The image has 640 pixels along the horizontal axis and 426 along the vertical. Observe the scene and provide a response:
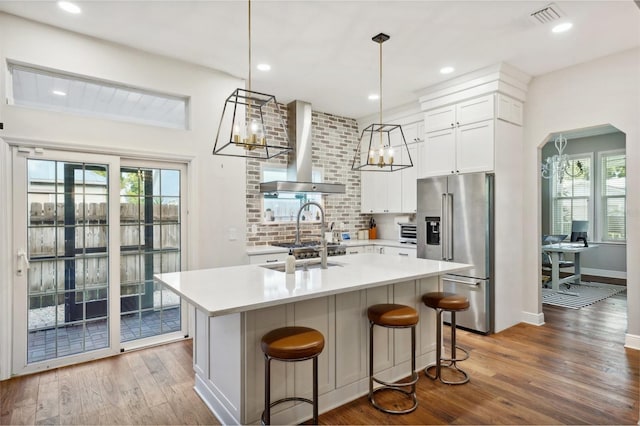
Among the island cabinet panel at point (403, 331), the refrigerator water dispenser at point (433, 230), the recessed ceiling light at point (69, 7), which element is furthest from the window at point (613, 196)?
the recessed ceiling light at point (69, 7)

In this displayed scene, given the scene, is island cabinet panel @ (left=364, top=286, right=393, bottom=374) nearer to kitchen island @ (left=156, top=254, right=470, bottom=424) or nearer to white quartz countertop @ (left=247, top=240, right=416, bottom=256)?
kitchen island @ (left=156, top=254, right=470, bottom=424)

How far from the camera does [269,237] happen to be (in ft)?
16.8

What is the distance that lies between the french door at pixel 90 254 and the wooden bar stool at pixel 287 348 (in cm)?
220

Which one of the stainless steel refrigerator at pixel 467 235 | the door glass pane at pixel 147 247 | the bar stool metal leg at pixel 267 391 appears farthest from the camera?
the stainless steel refrigerator at pixel 467 235

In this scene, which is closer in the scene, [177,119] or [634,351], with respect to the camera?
[634,351]

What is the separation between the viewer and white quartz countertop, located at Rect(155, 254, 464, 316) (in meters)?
1.87

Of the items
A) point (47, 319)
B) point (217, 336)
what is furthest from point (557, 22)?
point (47, 319)

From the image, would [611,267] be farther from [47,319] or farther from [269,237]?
[47,319]

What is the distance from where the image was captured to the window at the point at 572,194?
7473 millimetres

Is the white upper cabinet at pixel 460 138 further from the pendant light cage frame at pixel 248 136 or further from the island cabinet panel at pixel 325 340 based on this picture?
the island cabinet panel at pixel 325 340

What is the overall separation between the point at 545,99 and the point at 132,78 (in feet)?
15.4

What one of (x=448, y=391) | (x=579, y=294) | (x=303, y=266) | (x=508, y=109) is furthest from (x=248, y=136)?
(x=579, y=294)

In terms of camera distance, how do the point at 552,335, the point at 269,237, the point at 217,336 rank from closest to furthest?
the point at 217,336
the point at 552,335
the point at 269,237

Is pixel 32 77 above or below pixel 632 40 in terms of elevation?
below
